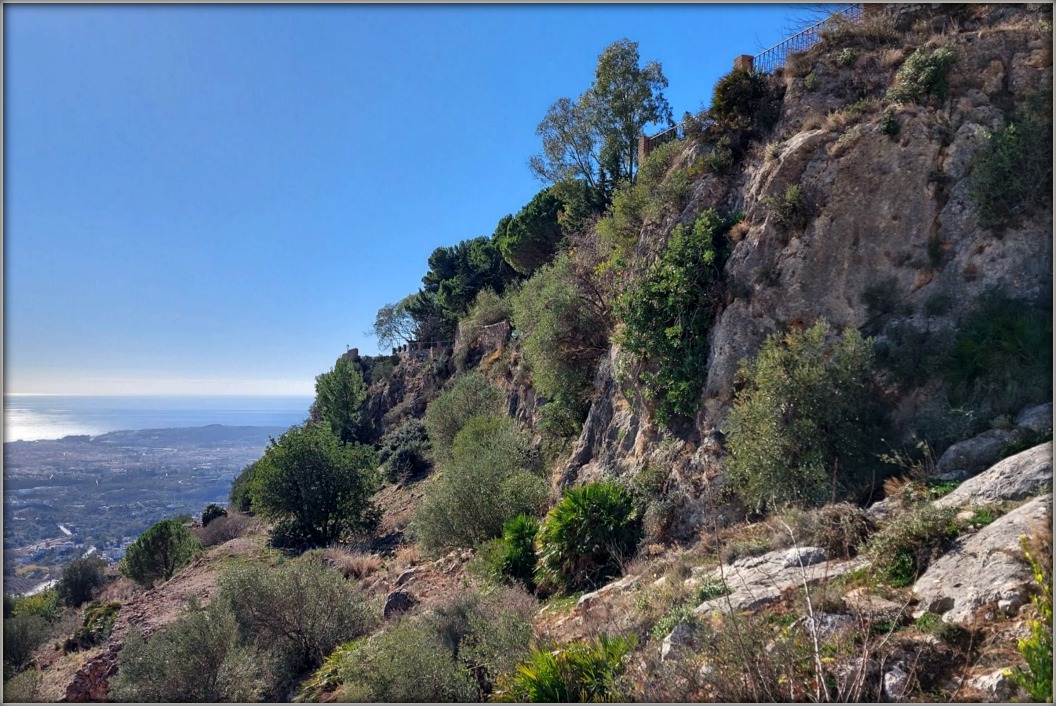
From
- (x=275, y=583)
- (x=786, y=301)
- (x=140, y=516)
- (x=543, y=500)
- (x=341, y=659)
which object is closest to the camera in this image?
(x=341, y=659)

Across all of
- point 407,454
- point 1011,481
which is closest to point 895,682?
point 1011,481

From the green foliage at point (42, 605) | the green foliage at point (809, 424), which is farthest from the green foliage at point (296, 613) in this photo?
the green foliage at point (42, 605)

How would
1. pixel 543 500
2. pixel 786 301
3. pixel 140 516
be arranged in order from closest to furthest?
1. pixel 786 301
2. pixel 543 500
3. pixel 140 516

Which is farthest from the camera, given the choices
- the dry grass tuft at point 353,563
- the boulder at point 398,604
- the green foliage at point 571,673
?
the dry grass tuft at point 353,563

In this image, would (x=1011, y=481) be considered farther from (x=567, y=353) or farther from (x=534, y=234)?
(x=534, y=234)

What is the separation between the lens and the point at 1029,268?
30.0ft

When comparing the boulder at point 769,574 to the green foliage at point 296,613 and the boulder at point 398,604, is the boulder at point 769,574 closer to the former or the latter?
the boulder at point 398,604

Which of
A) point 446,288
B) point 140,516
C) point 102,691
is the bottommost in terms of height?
point 140,516

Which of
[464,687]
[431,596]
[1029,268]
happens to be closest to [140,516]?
[431,596]

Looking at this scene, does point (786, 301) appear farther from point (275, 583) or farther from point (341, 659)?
point (275, 583)

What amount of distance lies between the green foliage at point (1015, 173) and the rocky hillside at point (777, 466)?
0.05 meters

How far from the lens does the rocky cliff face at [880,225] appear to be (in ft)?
31.7

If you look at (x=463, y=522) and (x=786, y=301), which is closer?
(x=786, y=301)

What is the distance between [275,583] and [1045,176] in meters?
14.3
